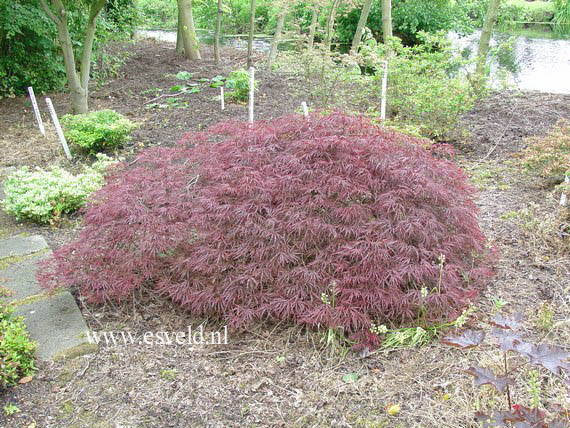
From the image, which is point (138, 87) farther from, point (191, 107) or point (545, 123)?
point (545, 123)

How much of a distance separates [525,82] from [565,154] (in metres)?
7.60

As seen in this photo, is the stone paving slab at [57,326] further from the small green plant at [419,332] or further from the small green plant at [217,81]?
the small green plant at [217,81]

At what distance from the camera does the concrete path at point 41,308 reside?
275 cm

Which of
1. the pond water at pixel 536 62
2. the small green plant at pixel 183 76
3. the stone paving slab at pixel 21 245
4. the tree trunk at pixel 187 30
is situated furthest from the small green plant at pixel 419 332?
the tree trunk at pixel 187 30

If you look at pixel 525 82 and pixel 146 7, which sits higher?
pixel 146 7

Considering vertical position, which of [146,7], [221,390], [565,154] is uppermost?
[146,7]

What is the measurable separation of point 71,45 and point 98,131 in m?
1.84

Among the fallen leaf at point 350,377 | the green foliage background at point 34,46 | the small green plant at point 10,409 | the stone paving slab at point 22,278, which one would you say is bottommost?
the small green plant at point 10,409

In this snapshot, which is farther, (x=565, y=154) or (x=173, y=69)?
(x=173, y=69)

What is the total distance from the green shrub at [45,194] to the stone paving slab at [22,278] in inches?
29.8

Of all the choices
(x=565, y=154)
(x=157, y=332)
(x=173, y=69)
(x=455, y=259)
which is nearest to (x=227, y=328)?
(x=157, y=332)

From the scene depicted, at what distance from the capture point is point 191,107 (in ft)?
24.1

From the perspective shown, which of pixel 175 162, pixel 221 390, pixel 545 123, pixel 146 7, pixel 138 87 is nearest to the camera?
pixel 221 390

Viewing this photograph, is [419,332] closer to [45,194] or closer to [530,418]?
[530,418]
